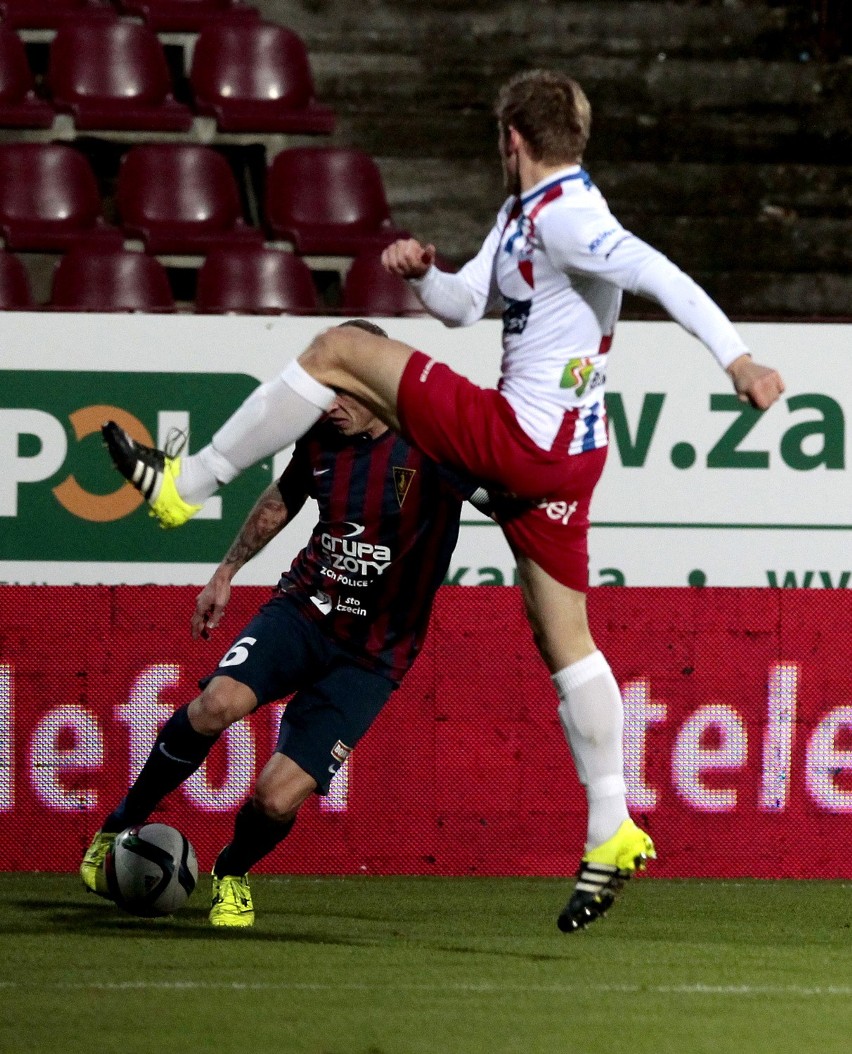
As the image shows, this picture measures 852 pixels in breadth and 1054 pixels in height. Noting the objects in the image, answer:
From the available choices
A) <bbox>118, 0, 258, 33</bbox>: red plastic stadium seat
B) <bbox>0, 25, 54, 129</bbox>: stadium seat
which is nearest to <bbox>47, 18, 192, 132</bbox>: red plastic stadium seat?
<bbox>0, 25, 54, 129</bbox>: stadium seat

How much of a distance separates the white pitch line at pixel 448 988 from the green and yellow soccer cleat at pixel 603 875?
210 millimetres

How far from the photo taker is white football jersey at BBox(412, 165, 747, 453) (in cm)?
450

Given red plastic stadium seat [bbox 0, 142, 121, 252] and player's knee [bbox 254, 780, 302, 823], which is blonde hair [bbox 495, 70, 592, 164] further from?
red plastic stadium seat [bbox 0, 142, 121, 252]

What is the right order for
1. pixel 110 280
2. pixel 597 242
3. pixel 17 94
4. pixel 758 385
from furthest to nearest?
pixel 17 94 < pixel 110 280 < pixel 597 242 < pixel 758 385

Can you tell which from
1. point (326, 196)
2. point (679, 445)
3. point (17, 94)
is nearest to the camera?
point (679, 445)

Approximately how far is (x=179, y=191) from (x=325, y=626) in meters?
5.07

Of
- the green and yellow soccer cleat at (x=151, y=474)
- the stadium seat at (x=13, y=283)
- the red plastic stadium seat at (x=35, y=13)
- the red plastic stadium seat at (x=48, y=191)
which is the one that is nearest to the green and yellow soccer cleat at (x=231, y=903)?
the green and yellow soccer cleat at (x=151, y=474)

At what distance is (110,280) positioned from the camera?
9.34 metres

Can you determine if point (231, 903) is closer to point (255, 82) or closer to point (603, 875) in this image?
point (603, 875)

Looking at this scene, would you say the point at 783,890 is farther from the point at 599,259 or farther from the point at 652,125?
the point at 652,125

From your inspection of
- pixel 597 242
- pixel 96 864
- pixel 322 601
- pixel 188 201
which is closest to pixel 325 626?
pixel 322 601

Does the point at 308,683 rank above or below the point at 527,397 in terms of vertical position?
below

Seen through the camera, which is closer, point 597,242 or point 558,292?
point 597,242

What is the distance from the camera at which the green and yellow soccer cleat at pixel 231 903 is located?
18.6 ft
